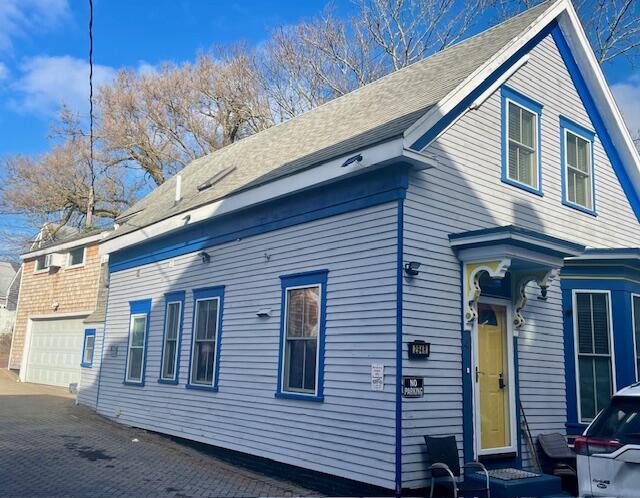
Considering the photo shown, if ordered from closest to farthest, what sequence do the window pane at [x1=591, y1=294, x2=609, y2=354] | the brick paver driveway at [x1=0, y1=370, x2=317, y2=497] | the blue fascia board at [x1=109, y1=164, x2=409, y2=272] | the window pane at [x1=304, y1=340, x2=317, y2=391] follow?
the brick paver driveway at [x1=0, y1=370, x2=317, y2=497] < the blue fascia board at [x1=109, y1=164, x2=409, y2=272] < the window pane at [x1=304, y1=340, x2=317, y2=391] < the window pane at [x1=591, y1=294, x2=609, y2=354]

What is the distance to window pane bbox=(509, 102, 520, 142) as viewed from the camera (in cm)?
1059

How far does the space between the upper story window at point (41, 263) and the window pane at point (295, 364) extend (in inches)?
724

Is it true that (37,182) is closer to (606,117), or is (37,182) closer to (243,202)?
(243,202)

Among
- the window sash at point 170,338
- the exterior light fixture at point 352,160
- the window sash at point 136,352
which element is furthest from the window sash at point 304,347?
the window sash at point 136,352

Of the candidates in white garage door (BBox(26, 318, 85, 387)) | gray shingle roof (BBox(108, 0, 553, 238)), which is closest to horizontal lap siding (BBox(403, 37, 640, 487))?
gray shingle roof (BBox(108, 0, 553, 238))

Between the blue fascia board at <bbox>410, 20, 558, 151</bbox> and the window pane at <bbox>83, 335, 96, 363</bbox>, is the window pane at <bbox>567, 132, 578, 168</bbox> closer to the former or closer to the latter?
the blue fascia board at <bbox>410, 20, 558, 151</bbox>

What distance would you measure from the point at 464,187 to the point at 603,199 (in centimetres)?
475

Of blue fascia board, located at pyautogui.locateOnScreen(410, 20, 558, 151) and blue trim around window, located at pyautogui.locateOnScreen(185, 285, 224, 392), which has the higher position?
blue fascia board, located at pyautogui.locateOnScreen(410, 20, 558, 151)

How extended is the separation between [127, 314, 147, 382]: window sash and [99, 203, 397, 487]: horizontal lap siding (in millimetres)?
457

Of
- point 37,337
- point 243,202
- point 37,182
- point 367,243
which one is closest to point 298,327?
point 367,243

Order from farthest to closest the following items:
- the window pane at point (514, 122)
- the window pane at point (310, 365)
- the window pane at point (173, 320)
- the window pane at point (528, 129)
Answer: the window pane at point (173, 320)
the window pane at point (528, 129)
the window pane at point (514, 122)
the window pane at point (310, 365)

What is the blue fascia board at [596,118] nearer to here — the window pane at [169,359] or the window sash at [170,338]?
the window sash at [170,338]

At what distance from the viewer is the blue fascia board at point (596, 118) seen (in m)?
12.0

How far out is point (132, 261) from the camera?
1507 centimetres
